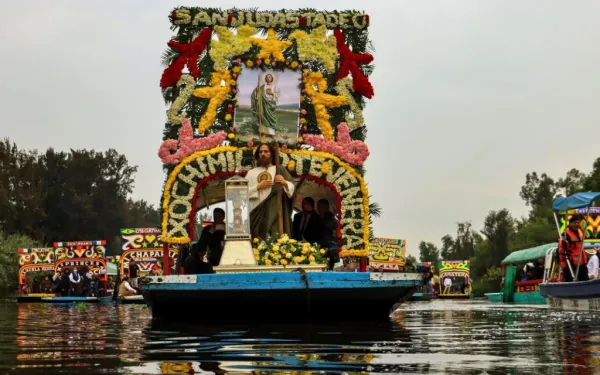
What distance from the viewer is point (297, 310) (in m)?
10.6

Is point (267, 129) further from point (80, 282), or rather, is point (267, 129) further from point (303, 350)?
point (80, 282)

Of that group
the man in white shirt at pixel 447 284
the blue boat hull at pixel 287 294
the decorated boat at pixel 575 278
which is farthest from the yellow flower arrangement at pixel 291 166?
the man in white shirt at pixel 447 284

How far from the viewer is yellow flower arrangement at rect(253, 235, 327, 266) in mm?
11500

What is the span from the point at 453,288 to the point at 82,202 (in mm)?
33332

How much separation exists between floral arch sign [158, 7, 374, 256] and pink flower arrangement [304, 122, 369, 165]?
0.05 ft

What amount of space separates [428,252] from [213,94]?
93.3 meters

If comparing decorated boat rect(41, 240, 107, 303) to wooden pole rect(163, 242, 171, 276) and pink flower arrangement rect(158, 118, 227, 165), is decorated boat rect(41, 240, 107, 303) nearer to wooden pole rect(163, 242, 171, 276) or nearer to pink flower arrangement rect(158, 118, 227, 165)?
wooden pole rect(163, 242, 171, 276)

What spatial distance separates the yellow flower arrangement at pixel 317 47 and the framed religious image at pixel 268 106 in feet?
1.23

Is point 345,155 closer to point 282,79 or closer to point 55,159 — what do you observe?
point 282,79

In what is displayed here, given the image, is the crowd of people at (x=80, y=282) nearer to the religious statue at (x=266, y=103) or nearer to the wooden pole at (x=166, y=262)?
the wooden pole at (x=166, y=262)

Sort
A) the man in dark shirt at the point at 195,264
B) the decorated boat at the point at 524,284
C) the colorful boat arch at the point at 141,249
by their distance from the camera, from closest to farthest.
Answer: the man in dark shirt at the point at 195,264, the decorated boat at the point at 524,284, the colorful boat arch at the point at 141,249

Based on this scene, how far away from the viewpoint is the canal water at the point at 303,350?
523cm

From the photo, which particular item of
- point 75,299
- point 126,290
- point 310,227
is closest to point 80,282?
point 75,299

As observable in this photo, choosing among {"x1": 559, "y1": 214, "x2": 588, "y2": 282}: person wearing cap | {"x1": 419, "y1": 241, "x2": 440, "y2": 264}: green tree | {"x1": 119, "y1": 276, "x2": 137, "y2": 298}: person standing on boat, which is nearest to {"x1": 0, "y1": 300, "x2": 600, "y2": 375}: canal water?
{"x1": 559, "y1": 214, "x2": 588, "y2": 282}: person wearing cap
